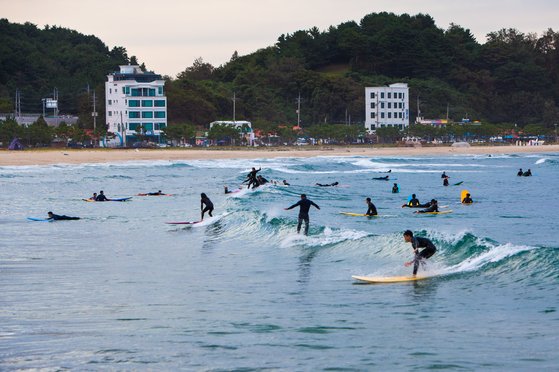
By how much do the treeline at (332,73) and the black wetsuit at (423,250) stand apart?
362 ft

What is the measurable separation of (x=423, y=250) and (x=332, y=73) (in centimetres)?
15981

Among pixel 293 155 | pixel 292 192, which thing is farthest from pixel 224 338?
pixel 293 155

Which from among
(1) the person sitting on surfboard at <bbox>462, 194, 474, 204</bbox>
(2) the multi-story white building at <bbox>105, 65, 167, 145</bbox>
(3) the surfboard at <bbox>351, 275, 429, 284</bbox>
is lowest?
(1) the person sitting on surfboard at <bbox>462, 194, 474, 204</bbox>

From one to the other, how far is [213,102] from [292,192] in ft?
300

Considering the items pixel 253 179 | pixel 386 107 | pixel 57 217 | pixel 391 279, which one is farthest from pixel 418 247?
pixel 386 107

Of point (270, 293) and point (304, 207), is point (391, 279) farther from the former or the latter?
point (304, 207)

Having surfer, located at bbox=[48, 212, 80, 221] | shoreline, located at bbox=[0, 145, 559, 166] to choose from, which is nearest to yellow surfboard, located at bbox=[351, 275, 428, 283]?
surfer, located at bbox=[48, 212, 80, 221]

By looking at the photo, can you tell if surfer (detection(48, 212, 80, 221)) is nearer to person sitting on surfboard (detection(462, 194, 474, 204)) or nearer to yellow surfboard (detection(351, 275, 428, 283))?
yellow surfboard (detection(351, 275, 428, 283))

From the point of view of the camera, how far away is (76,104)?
464 feet

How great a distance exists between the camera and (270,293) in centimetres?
1873

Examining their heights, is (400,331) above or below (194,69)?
below

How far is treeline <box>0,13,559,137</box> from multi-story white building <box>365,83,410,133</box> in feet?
8.36

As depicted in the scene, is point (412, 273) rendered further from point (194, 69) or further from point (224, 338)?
point (194, 69)

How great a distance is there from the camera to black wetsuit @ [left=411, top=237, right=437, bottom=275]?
1919 cm
